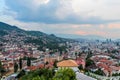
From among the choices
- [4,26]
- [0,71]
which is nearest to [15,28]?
[4,26]

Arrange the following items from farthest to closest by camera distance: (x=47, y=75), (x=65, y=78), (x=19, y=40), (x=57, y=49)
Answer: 1. (x=19, y=40)
2. (x=57, y=49)
3. (x=47, y=75)
4. (x=65, y=78)

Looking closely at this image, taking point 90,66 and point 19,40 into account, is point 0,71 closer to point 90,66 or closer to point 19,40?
point 90,66

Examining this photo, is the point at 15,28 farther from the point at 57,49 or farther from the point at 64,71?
the point at 64,71

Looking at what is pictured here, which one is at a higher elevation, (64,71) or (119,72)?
(64,71)

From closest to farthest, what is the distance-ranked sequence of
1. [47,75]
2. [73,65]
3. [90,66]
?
[47,75], [73,65], [90,66]

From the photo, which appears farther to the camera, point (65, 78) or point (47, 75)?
point (47, 75)

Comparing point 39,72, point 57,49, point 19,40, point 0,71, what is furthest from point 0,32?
point 39,72

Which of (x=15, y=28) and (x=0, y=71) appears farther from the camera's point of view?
(x=15, y=28)

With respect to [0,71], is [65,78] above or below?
above

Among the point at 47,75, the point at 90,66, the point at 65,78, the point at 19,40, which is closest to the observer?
the point at 65,78
